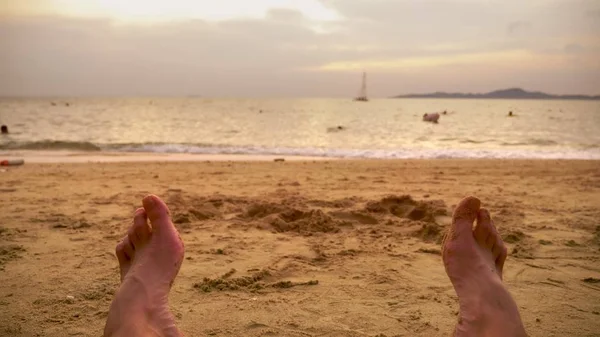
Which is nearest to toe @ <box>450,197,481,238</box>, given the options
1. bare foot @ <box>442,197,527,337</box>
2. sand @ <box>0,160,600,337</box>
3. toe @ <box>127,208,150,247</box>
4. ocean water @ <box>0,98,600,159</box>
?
bare foot @ <box>442,197,527,337</box>

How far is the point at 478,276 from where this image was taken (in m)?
1.81

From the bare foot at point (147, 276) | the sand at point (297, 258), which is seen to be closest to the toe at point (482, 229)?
the sand at point (297, 258)

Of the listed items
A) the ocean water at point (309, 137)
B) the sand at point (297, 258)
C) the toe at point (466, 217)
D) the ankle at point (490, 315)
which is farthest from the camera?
the ocean water at point (309, 137)

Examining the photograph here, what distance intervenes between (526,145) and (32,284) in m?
17.6

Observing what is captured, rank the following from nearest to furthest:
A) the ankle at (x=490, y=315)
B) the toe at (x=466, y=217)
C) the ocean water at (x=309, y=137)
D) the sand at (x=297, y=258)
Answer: the ankle at (x=490, y=315), the toe at (x=466, y=217), the sand at (x=297, y=258), the ocean water at (x=309, y=137)

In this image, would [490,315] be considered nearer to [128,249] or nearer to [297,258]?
[297,258]

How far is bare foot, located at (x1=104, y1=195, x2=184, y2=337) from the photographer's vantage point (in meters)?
1.58

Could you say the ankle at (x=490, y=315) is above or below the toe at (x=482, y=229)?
below

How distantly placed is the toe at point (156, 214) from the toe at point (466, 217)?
131cm

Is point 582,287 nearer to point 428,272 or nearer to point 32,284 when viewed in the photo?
point 428,272

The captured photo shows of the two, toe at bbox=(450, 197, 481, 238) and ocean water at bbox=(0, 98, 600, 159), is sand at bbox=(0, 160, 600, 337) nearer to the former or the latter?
toe at bbox=(450, 197, 481, 238)

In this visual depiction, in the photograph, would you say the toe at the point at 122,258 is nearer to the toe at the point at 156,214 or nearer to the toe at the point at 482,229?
the toe at the point at 156,214

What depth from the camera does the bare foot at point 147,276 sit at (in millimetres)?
1582

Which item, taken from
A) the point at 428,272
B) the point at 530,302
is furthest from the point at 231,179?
the point at 530,302
